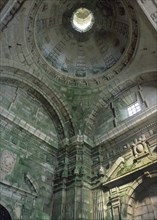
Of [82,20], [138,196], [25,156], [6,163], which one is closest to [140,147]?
[138,196]

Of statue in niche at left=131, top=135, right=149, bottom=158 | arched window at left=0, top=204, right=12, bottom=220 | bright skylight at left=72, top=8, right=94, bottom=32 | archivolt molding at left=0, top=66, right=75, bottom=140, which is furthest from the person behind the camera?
bright skylight at left=72, top=8, right=94, bottom=32

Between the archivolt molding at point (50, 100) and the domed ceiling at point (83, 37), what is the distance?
986 mm

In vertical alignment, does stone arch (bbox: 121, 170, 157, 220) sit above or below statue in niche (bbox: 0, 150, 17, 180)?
below

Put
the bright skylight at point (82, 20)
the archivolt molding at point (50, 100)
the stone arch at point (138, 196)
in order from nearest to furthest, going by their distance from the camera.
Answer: the stone arch at point (138, 196), the archivolt molding at point (50, 100), the bright skylight at point (82, 20)

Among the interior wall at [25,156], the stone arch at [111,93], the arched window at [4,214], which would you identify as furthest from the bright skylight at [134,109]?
the arched window at [4,214]

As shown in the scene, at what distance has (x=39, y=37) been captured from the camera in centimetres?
1005

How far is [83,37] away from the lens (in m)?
11.7

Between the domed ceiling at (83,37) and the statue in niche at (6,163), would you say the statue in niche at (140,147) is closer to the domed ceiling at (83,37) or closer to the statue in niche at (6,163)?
the domed ceiling at (83,37)

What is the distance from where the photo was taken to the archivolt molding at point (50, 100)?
937cm

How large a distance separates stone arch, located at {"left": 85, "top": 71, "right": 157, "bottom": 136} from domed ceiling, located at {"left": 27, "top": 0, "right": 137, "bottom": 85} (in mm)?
664

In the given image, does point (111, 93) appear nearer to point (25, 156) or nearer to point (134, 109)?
point (134, 109)

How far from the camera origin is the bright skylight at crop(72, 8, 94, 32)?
453 inches

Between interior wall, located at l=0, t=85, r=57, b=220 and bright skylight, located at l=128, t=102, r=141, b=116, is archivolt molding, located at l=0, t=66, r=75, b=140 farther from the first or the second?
bright skylight, located at l=128, t=102, r=141, b=116

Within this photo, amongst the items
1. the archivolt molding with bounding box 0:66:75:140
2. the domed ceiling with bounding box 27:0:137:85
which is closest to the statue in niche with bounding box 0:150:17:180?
the archivolt molding with bounding box 0:66:75:140
